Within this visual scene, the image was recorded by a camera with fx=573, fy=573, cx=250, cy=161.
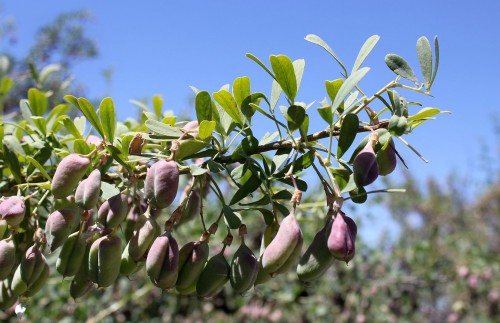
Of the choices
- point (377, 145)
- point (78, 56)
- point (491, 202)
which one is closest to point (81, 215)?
point (377, 145)

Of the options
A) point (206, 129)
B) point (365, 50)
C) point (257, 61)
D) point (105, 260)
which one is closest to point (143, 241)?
point (105, 260)

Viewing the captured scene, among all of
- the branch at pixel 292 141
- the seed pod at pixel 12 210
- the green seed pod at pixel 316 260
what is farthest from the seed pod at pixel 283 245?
the seed pod at pixel 12 210

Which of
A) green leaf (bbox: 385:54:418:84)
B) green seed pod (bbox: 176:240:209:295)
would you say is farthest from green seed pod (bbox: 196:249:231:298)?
green leaf (bbox: 385:54:418:84)

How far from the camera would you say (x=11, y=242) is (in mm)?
769

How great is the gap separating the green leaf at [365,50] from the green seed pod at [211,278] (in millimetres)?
307

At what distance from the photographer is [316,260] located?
657 mm

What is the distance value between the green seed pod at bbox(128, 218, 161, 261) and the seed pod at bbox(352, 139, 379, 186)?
27 cm

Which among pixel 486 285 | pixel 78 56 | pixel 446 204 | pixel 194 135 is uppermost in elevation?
pixel 194 135

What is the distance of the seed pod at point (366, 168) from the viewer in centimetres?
65

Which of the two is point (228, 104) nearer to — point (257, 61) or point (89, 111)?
point (257, 61)

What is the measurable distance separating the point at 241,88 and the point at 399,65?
0.21 m

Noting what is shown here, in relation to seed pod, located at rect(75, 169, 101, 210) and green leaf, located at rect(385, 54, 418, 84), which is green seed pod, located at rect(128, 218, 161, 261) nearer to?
seed pod, located at rect(75, 169, 101, 210)

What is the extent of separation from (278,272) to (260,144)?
21cm

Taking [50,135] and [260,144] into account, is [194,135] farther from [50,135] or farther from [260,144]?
[50,135]
